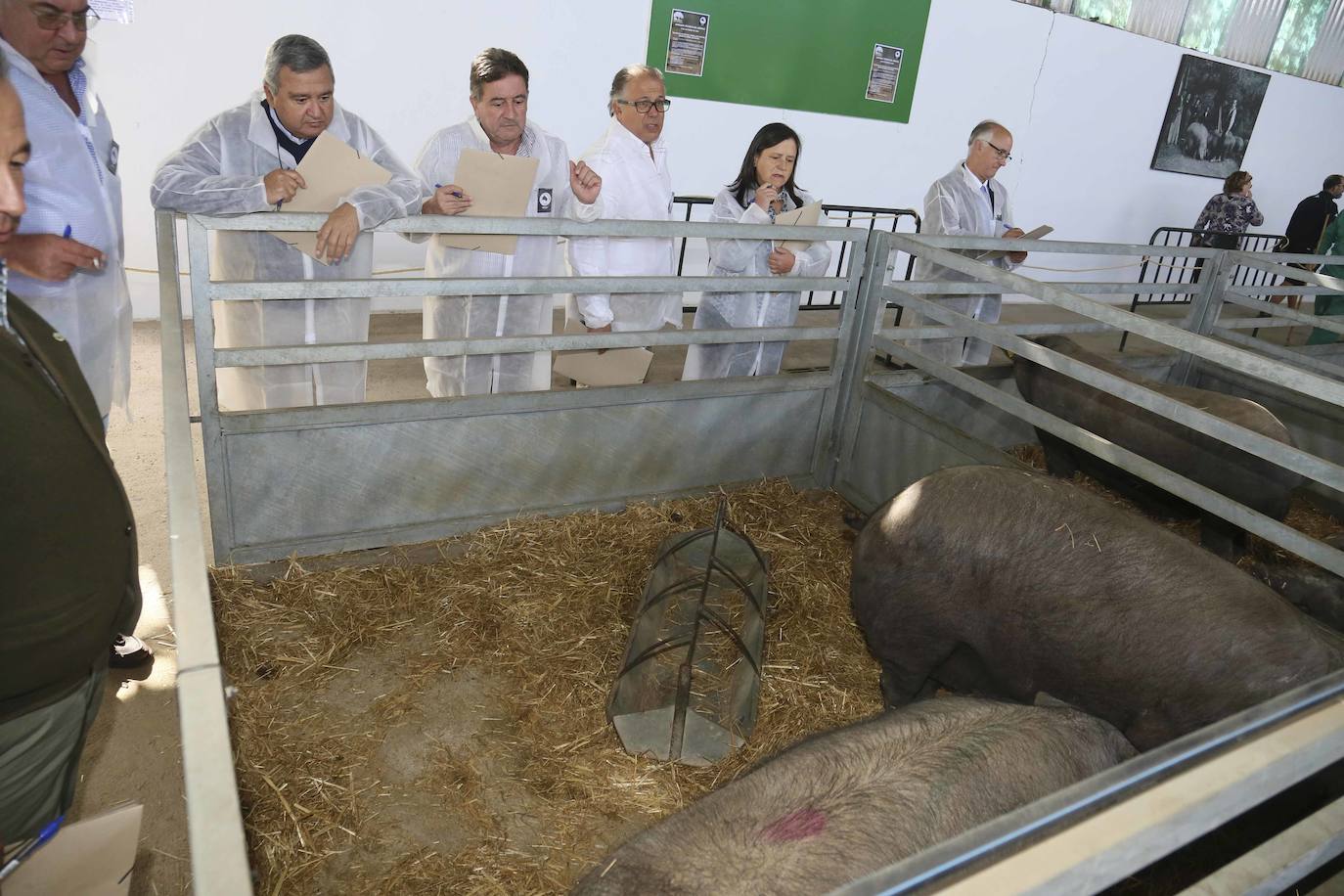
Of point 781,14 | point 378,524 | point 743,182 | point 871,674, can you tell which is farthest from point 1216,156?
point 378,524

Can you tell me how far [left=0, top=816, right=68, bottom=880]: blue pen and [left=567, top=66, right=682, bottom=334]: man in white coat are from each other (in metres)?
3.02

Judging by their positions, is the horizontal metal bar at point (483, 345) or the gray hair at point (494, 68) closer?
the horizontal metal bar at point (483, 345)

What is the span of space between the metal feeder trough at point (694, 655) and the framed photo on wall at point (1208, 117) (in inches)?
395

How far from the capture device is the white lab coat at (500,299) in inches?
156

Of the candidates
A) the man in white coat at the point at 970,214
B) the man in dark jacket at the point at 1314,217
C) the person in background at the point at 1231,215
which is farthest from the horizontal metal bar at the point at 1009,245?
the man in dark jacket at the point at 1314,217

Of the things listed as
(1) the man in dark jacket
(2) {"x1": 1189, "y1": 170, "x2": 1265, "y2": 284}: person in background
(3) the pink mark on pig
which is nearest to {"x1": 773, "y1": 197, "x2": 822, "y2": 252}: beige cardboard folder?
(3) the pink mark on pig

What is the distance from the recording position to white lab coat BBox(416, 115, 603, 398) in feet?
13.0

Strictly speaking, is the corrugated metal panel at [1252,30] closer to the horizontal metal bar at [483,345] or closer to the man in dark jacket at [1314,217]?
the man in dark jacket at [1314,217]

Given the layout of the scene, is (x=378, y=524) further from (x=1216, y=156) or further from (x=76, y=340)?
(x=1216, y=156)

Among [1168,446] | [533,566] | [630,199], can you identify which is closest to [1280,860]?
[533,566]

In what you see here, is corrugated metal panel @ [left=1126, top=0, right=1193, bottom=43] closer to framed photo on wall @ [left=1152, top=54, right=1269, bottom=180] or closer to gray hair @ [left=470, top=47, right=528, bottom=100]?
framed photo on wall @ [left=1152, top=54, right=1269, bottom=180]

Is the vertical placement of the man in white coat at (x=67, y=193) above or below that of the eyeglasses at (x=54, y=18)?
below

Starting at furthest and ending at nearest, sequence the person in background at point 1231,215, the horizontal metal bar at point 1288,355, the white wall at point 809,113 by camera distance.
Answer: the person in background at point 1231,215, the white wall at point 809,113, the horizontal metal bar at point 1288,355

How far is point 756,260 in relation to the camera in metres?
4.14
